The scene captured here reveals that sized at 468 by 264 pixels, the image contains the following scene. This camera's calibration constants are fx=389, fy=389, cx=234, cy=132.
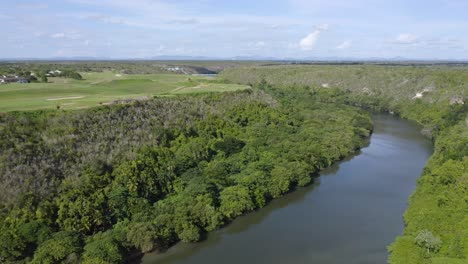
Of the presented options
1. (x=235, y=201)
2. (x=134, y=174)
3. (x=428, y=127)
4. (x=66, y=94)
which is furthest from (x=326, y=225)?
(x=428, y=127)

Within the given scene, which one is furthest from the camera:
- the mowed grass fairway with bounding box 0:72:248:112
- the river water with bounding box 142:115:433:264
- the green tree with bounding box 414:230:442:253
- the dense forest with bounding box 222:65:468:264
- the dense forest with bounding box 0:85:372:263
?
the mowed grass fairway with bounding box 0:72:248:112

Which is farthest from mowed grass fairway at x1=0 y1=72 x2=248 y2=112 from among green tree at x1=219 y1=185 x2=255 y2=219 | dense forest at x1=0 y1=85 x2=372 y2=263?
green tree at x1=219 y1=185 x2=255 y2=219

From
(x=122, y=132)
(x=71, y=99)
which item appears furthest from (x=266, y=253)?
(x=71, y=99)

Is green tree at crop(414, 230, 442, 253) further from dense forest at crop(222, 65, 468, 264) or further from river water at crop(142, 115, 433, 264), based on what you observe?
river water at crop(142, 115, 433, 264)

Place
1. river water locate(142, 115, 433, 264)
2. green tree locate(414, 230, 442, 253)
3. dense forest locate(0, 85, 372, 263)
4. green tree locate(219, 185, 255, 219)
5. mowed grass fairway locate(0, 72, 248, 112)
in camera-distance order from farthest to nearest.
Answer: mowed grass fairway locate(0, 72, 248, 112), green tree locate(219, 185, 255, 219), river water locate(142, 115, 433, 264), dense forest locate(0, 85, 372, 263), green tree locate(414, 230, 442, 253)

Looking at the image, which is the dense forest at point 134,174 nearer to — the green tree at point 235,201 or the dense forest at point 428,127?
the green tree at point 235,201

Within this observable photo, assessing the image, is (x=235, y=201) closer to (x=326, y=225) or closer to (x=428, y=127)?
(x=326, y=225)

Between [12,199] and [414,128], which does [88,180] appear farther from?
[414,128]
